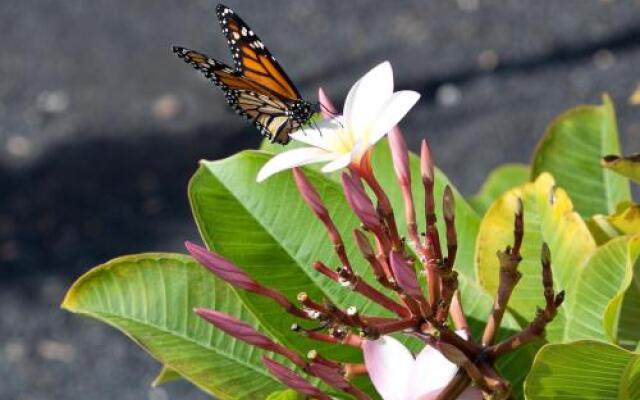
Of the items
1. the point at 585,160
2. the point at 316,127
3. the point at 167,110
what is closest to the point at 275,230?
the point at 316,127

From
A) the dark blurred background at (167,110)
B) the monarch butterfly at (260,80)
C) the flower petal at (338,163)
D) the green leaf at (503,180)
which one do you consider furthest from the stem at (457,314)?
the dark blurred background at (167,110)

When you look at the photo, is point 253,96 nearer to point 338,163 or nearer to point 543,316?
point 338,163

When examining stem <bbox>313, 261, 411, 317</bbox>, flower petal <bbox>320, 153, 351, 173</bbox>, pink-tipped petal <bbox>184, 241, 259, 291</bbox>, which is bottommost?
stem <bbox>313, 261, 411, 317</bbox>

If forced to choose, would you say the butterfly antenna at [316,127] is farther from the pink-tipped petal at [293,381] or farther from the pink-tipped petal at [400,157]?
the pink-tipped petal at [293,381]

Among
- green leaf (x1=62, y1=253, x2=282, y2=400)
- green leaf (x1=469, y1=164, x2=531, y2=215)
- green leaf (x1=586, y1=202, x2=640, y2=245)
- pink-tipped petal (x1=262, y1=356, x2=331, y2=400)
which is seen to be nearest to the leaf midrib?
green leaf (x1=62, y1=253, x2=282, y2=400)

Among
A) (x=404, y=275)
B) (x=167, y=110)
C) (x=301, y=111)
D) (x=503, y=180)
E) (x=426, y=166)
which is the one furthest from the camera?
(x=167, y=110)

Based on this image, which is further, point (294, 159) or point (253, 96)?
point (253, 96)

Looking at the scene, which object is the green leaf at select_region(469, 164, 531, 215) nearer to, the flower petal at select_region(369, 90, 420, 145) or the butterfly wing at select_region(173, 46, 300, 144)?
the butterfly wing at select_region(173, 46, 300, 144)
